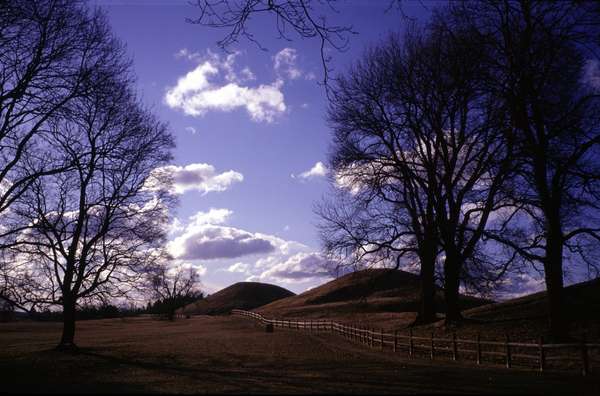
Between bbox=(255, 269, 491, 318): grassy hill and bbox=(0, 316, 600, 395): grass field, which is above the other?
bbox=(255, 269, 491, 318): grassy hill

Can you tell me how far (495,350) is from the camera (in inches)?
870

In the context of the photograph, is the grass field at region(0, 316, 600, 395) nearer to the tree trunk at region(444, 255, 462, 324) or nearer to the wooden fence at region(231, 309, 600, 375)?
the wooden fence at region(231, 309, 600, 375)

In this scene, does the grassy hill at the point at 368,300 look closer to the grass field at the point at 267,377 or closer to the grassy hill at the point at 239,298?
the grass field at the point at 267,377

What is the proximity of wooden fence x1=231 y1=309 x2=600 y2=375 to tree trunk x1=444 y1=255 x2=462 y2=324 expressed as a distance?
3.13 m

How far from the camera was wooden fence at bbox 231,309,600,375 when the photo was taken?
17219 millimetres

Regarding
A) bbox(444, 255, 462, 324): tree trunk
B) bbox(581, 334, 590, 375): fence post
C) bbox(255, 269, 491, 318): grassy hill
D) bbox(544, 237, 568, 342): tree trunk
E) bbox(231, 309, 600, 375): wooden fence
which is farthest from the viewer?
bbox(255, 269, 491, 318): grassy hill

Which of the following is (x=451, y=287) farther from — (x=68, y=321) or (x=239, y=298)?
(x=239, y=298)

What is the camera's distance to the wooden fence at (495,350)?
1722 centimetres

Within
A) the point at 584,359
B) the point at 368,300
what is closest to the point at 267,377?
the point at 584,359

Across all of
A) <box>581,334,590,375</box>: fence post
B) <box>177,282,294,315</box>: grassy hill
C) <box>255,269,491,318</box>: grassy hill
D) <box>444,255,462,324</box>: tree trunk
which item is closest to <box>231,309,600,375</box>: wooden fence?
<box>581,334,590,375</box>: fence post

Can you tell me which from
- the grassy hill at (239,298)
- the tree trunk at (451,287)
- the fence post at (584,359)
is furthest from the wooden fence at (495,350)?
the grassy hill at (239,298)

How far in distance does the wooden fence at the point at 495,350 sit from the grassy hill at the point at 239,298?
102 meters

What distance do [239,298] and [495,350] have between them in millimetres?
124336

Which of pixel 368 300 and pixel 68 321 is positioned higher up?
pixel 368 300
